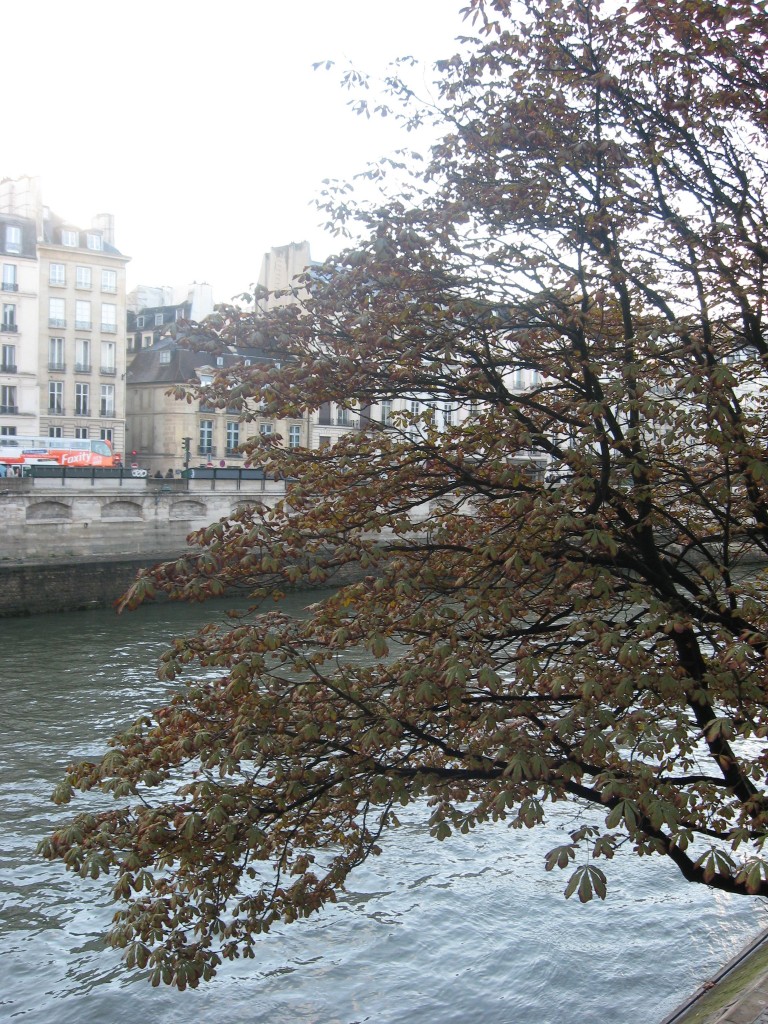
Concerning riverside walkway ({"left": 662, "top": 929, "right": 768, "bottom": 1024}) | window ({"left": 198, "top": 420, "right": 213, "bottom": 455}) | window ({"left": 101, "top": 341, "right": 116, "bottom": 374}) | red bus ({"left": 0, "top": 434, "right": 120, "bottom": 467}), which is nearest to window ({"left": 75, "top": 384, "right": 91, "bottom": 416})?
window ({"left": 101, "top": 341, "right": 116, "bottom": 374})

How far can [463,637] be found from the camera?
561cm

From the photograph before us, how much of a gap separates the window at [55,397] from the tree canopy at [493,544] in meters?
50.1

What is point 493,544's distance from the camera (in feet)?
18.9

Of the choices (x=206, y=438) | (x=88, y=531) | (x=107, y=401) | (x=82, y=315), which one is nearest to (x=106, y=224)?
(x=82, y=315)

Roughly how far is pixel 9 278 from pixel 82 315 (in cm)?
432

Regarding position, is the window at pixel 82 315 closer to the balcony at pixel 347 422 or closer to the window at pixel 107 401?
the window at pixel 107 401

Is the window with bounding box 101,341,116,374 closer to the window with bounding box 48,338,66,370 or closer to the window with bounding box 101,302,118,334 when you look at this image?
the window with bounding box 101,302,118,334

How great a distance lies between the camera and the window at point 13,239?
173ft

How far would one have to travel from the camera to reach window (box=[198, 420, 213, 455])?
2201 inches

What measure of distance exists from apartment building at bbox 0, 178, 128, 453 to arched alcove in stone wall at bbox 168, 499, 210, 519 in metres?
17.7

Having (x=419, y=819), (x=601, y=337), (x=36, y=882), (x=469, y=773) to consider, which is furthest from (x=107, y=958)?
(x=601, y=337)

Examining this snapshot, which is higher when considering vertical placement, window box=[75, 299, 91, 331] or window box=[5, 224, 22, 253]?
window box=[5, 224, 22, 253]

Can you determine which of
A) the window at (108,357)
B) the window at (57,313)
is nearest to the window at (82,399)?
the window at (108,357)

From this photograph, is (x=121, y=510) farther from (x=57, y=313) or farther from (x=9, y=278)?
(x=57, y=313)
